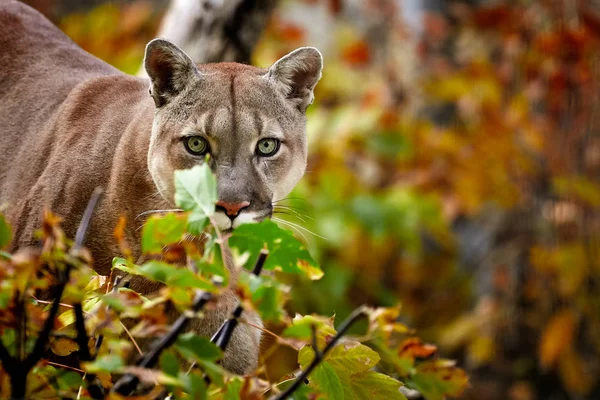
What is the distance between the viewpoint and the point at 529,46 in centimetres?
704

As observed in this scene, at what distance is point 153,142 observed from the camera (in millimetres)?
2953

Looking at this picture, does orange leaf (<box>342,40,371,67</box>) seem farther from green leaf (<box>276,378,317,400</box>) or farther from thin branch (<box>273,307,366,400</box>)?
thin branch (<box>273,307,366,400</box>)

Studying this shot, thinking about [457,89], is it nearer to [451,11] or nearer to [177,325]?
[451,11]

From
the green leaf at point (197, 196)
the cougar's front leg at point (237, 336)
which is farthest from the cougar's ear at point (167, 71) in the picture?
the green leaf at point (197, 196)

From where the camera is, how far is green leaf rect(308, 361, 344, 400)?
6.24ft

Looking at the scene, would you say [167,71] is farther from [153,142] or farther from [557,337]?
[557,337]

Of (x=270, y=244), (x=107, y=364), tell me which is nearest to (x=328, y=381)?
(x=270, y=244)

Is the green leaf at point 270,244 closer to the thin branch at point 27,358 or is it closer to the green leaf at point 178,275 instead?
the green leaf at point 178,275

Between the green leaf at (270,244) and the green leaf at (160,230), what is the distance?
12 centimetres

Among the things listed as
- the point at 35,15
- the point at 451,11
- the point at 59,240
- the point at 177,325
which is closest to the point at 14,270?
the point at 59,240

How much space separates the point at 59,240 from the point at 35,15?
8.38 ft

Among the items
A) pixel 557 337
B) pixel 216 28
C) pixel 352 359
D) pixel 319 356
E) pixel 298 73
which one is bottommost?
pixel 557 337

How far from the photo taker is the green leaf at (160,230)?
1.63 m

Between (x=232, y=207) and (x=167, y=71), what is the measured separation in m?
0.72
